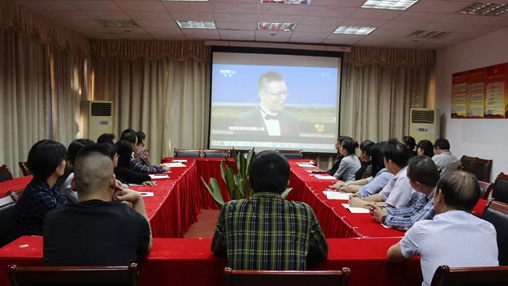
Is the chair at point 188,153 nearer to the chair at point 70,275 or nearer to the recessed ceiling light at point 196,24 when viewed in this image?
the recessed ceiling light at point 196,24

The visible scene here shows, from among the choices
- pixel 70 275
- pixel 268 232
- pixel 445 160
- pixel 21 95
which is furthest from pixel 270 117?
pixel 70 275

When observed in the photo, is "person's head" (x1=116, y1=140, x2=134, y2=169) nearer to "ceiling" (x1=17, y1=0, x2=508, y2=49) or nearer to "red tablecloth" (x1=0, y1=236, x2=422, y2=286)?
"ceiling" (x1=17, y1=0, x2=508, y2=49)

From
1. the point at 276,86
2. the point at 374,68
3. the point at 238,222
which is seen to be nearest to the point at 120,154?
the point at 238,222

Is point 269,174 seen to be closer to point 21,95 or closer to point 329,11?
point 329,11

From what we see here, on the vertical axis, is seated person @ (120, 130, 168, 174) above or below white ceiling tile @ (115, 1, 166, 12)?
below

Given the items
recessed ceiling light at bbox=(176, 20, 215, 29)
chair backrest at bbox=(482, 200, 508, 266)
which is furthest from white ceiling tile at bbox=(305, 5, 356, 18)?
chair backrest at bbox=(482, 200, 508, 266)

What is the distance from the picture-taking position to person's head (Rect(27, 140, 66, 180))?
6.49 feet

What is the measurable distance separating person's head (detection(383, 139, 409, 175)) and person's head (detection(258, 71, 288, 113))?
184 inches

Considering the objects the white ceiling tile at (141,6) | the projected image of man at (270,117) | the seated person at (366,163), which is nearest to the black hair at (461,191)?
the seated person at (366,163)

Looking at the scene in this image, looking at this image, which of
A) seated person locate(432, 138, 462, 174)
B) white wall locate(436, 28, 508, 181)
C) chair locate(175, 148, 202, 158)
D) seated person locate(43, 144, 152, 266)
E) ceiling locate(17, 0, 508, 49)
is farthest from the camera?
chair locate(175, 148, 202, 158)

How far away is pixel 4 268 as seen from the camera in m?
1.44

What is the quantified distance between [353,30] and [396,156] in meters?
3.77

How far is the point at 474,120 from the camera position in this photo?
243 inches

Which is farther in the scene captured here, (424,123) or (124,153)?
(424,123)
